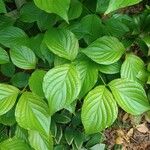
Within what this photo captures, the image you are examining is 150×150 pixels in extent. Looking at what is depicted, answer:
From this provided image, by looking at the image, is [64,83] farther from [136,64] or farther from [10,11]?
[10,11]

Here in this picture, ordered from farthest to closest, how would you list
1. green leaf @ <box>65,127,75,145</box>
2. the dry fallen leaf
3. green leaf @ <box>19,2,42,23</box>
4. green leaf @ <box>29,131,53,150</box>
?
the dry fallen leaf
green leaf @ <box>65,127,75,145</box>
green leaf @ <box>19,2,42,23</box>
green leaf @ <box>29,131,53,150</box>

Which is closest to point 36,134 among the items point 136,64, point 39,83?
point 39,83

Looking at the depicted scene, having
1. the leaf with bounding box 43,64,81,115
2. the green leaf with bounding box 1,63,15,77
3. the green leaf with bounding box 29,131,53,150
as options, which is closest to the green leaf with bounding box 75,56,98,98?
the leaf with bounding box 43,64,81,115

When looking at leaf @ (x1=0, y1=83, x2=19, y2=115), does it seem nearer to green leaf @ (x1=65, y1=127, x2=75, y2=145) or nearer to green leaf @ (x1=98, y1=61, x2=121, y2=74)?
green leaf @ (x1=98, y1=61, x2=121, y2=74)

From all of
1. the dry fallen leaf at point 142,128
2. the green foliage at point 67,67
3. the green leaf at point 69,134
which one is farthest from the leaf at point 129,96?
the dry fallen leaf at point 142,128

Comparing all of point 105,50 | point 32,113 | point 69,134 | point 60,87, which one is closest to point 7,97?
point 32,113

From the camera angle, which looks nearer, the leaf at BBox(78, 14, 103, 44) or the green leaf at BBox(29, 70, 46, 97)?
the green leaf at BBox(29, 70, 46, 97)

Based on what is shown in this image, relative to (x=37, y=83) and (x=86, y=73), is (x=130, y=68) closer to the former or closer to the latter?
(x=86, y=73)
